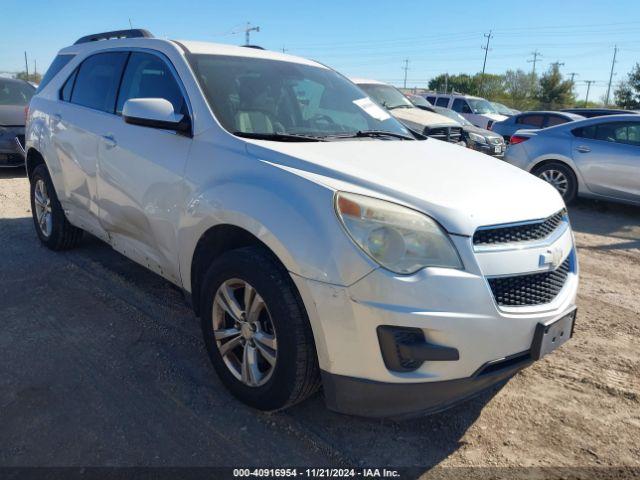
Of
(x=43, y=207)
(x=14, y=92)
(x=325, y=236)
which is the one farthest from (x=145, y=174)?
(x=14, y=92)

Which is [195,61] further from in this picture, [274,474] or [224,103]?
[274,474]

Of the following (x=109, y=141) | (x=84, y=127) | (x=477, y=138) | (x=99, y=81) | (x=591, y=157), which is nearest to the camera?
(x=109, y=141)

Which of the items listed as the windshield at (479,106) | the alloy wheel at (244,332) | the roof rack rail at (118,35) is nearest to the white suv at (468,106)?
the windshield at (479,106)

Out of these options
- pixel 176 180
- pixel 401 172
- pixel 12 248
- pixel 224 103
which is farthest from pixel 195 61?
pixel 12 248

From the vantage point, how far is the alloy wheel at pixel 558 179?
8221mm

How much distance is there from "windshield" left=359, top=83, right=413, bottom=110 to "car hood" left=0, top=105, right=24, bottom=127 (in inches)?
240

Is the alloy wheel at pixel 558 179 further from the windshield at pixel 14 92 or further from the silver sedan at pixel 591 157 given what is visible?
the windshield at pixel 14 92

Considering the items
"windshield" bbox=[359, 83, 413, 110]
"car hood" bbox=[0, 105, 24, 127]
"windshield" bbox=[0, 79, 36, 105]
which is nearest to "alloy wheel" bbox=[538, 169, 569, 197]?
"windshield" bbox=[359, 83, 413, 110]

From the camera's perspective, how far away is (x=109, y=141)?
3664 millimetres

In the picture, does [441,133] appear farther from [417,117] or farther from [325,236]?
[325,236]

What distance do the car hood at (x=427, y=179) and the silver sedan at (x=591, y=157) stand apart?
5543 millimetres

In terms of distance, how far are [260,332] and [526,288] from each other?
123cm

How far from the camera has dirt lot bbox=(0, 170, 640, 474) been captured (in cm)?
243

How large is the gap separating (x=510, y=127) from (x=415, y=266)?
46.2 ft
